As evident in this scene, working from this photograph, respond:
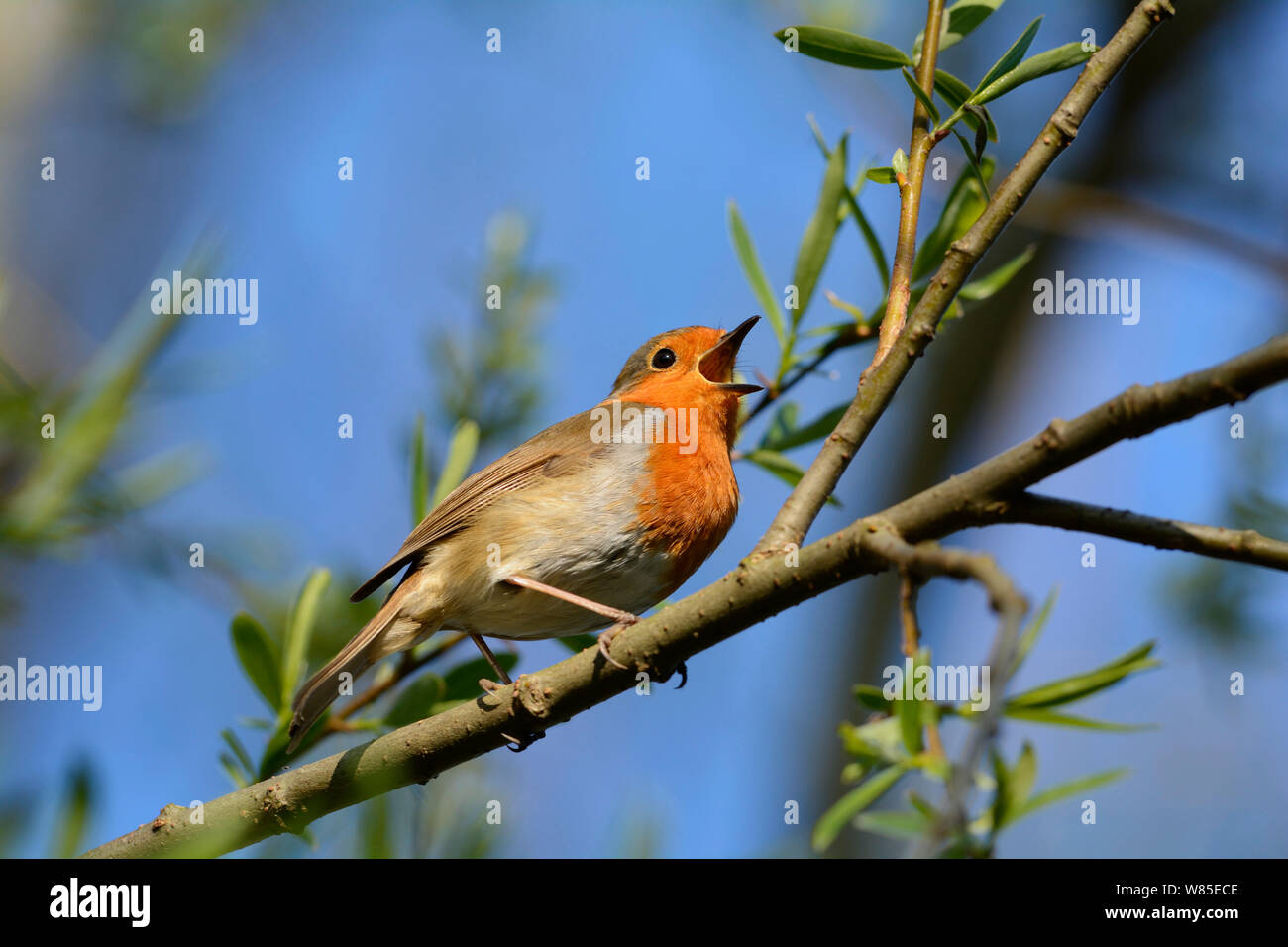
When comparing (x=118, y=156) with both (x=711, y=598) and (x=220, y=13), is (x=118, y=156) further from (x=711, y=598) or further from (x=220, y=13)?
(x=711, y=598)

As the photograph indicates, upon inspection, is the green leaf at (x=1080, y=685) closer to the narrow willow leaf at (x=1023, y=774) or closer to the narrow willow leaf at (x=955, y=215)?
the narrow willow leaf at (x=1023, y=774)

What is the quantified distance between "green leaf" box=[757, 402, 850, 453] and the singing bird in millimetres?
692

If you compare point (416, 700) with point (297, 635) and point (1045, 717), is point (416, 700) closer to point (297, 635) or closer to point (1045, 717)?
point (297, 635)

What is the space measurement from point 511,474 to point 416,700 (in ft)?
5.50

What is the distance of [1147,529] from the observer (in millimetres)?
1599

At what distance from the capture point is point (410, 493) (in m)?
3.02

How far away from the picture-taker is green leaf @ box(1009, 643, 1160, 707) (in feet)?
5.65

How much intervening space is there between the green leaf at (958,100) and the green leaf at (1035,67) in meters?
0.03

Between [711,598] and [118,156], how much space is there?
26.8 feet

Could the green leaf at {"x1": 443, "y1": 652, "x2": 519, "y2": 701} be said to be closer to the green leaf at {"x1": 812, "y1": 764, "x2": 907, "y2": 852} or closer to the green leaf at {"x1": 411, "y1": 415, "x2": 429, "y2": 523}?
the green leaf at {"x1": 411, "y1": 415, "x2": 429, "y2": 523}

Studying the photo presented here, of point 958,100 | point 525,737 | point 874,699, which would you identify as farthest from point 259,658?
point 958,100

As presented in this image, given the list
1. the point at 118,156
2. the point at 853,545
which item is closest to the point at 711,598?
the point at 853,545

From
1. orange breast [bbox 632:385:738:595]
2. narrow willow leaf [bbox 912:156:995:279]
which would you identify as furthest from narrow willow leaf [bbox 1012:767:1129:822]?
orange breast [bbox 632:385:738:595]

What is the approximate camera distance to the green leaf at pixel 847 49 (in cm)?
216
